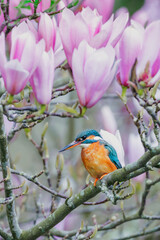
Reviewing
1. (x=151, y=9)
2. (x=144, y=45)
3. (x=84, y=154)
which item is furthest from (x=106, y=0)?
(x=151, y=9)

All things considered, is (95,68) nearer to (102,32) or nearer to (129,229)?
(102,32)

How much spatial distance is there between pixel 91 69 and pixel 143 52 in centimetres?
11

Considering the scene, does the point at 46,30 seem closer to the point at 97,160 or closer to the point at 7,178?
the point at 7,178

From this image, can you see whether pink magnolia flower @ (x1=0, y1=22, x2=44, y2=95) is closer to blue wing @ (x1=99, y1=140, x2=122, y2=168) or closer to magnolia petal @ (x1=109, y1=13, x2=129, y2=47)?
magnolia petal @ (x1=109, y1=13, x2=129, y2=47)

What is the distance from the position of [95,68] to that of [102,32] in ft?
0.25

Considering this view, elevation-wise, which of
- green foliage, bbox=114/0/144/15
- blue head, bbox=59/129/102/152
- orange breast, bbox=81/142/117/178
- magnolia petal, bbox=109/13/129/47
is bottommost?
orange breast, bbox=81/142/117/178

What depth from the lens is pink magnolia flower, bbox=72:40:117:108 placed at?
69 centimetres

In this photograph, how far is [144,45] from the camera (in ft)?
2.43

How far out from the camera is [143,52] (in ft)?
2.43

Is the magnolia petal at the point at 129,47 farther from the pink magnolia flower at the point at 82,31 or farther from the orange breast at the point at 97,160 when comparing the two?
the orange breast at the point at 97,160

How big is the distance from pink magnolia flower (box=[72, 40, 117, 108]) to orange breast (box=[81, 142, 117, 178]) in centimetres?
40

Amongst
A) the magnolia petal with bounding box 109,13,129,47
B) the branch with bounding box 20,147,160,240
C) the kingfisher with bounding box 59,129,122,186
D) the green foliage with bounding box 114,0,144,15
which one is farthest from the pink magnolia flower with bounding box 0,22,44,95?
the green foliage with bounding box 114,0,144,15

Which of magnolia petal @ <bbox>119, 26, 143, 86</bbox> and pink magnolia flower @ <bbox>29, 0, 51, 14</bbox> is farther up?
pink magnolia flower @ <bbox>29, 0, 51, 14</bbox>

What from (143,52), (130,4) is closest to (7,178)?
(143,52)
